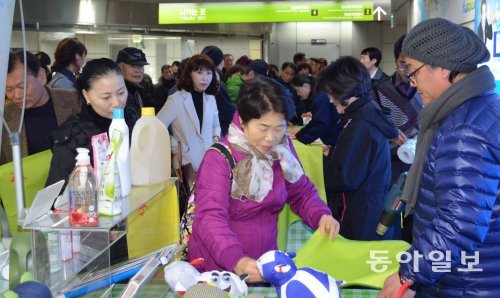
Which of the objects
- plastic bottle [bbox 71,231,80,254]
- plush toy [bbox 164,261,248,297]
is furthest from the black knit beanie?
plastic bottle [bbox 71,231,80,254]

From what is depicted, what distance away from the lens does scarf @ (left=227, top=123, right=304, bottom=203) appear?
2.16m

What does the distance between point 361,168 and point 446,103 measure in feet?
4.65

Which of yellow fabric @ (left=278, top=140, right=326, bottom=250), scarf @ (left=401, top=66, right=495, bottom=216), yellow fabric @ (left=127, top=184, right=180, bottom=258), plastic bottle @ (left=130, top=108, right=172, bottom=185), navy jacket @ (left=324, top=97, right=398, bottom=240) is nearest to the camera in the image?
scarf @ (left=401, top=66, right=495, bottom=216)

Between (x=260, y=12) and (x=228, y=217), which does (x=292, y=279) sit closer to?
(x=228, y=217)

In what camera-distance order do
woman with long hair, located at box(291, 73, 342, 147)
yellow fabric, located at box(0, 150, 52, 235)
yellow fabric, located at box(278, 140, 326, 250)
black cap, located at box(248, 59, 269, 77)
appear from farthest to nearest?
black cap, located at box(248, 59, 269, 77) < woman with long hair, located at box(291, 73, 342, 147) < yellow fabric, located at box(278, 140, 326, 250) < yellow fabric, located at box(0, 150, 52, 235)

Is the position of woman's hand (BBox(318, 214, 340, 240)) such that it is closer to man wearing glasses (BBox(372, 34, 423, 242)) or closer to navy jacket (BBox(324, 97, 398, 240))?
navy jacket (BBox(324, 97, 398, 240))

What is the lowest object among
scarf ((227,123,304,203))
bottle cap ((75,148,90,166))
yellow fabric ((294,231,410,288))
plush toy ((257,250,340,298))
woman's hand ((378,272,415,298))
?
yellow fabric ((294,231,410,288))

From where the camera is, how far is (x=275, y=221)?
2387 millimetres

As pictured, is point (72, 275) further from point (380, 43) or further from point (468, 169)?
point (380, 43)

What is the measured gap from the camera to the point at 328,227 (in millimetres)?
2369

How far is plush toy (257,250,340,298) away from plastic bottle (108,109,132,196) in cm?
52

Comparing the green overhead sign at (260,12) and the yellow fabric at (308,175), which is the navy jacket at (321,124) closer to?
the yellow fabric at (308,175)

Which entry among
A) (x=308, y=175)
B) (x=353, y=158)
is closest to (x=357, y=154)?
(x=353, y=158)

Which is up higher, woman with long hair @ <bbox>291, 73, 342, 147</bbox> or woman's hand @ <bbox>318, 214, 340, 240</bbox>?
woman with long hair @ <bbox>291, 73, 342, 147</bbox>
